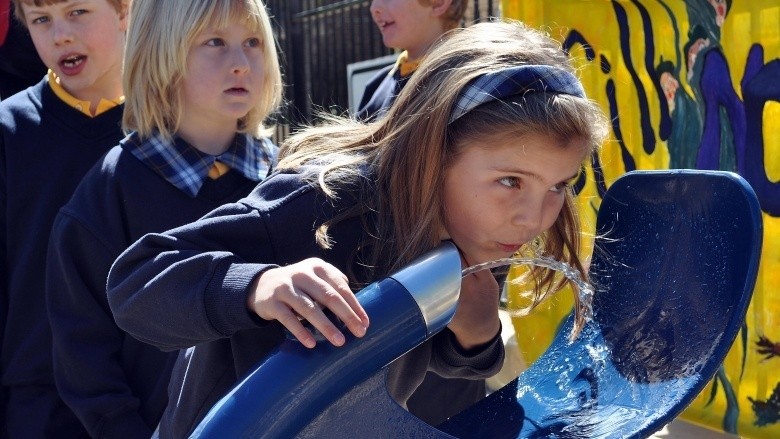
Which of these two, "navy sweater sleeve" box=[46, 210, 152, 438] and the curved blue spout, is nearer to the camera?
the curved blue spout

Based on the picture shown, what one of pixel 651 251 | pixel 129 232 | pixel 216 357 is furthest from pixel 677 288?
pixel 129 232

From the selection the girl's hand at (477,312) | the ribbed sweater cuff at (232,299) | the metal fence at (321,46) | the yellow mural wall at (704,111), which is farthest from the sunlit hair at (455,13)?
the metal fence at (321,46)

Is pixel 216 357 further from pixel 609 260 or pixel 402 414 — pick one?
pixel 609 260

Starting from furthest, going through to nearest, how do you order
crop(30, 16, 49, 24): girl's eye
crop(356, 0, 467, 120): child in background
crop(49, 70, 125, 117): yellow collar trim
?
1. crop(356, 0, 467, 120): child in background
2. crop(30, 16, 49, 24): girl's eye
3. crop(49, 70, 125, 117): yellow collar trim

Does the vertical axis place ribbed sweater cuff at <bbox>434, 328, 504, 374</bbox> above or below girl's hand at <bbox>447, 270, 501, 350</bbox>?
below

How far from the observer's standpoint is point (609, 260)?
1.61m

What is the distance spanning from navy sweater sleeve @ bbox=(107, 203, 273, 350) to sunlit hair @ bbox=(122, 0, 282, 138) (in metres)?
0.88

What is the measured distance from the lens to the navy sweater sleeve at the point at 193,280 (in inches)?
52.2

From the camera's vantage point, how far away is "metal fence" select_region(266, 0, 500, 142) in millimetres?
7949

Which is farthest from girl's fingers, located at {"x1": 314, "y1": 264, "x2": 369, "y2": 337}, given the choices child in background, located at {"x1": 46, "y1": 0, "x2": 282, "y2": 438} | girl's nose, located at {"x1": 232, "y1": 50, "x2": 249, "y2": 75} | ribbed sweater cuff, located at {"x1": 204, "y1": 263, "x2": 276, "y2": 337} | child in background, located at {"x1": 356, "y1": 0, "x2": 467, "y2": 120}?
child in background, located at {"x1": 356, "y1": 0, "x2": 467, "y2": 120}

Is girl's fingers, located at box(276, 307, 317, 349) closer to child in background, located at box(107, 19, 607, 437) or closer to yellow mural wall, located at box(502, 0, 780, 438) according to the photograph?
child in background, located at box(107, 19, 607, 437)

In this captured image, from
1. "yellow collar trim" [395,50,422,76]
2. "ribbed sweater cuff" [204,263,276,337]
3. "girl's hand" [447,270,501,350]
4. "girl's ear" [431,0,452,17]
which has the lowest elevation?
"yellow collar trim" [395,50,422,76]

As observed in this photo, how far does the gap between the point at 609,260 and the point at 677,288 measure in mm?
178

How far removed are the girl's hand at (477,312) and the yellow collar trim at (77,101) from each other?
133 centimetres
